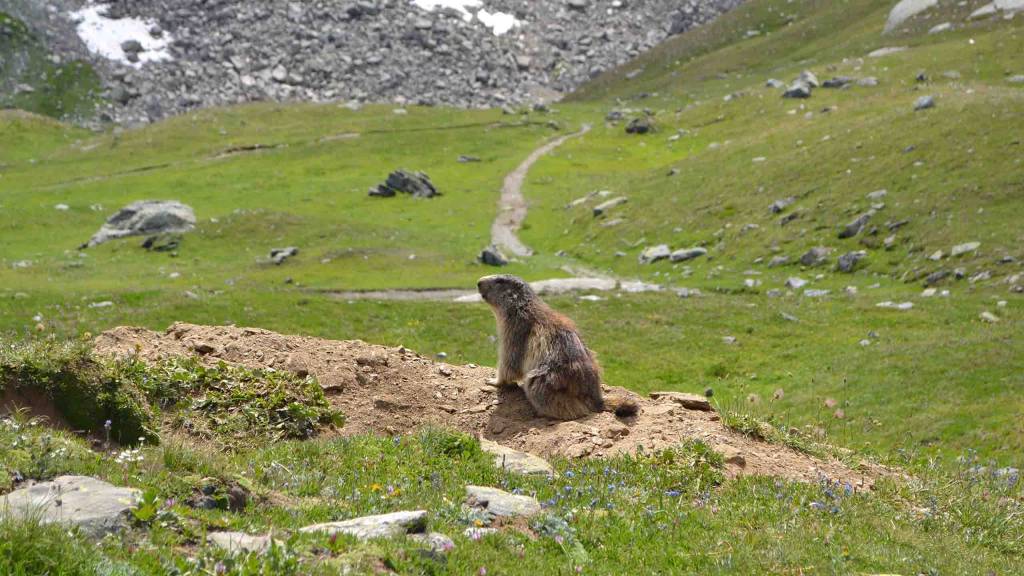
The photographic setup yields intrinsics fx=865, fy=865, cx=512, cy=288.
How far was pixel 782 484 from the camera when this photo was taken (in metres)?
10.9

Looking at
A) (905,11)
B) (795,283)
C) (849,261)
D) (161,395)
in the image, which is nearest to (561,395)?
(161,395)

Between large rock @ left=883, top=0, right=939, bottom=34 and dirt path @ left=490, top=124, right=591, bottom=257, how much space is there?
4509cm

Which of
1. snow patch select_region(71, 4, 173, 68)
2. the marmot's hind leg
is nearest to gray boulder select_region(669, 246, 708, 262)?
the marmot's hind leg

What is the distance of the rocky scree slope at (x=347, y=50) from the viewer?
132m

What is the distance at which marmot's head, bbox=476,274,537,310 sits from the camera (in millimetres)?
15008

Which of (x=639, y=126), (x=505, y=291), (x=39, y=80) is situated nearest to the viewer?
(x=505, y=291)

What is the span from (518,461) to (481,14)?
15556cm

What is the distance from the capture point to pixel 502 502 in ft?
30.1

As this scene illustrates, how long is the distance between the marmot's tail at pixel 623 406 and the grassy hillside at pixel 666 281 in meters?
2.37

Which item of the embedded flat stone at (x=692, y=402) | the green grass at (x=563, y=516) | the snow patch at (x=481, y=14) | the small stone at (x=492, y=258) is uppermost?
the snow patch at (x=481, y=14)

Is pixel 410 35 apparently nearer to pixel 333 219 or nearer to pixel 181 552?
pixel 333 219

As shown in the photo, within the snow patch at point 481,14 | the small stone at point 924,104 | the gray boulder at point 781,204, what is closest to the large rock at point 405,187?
the gray boulder at point 781,204

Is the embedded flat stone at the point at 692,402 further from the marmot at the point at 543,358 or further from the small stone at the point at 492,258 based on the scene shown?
the small stone at the point at 492,258

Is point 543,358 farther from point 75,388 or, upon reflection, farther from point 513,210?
point 513,210
